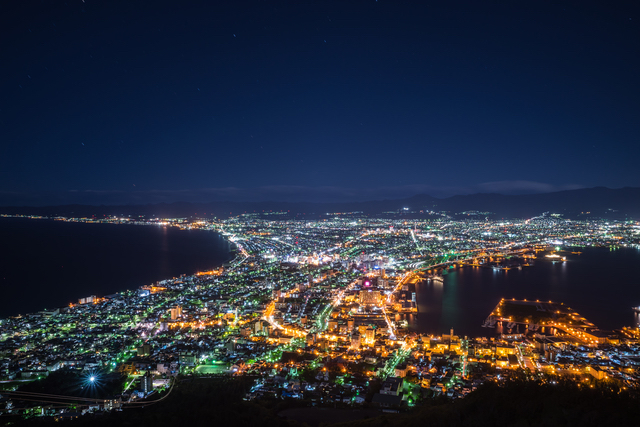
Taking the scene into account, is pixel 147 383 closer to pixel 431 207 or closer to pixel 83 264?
pixel 83 264

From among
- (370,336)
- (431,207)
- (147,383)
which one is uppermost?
(431,207)

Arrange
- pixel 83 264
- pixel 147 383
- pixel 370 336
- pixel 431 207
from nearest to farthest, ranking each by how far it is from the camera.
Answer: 1. pixel 147 383
2. pixel 370 336
3. pixel 83 264
4. pixel 431 207

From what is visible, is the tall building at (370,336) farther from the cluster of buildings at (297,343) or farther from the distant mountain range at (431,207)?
the distant mountain range at (431,207)

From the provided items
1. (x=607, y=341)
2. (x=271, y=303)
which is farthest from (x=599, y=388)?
(x=271, y=303)

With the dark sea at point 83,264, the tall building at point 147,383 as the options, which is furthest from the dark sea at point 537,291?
the dark sea at point 83,264

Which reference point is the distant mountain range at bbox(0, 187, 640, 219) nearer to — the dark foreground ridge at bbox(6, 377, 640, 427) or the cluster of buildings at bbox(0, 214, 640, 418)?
the cluster of buildings at bbox(0, 214, 640, 418)

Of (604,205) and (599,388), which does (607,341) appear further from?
(604,205)

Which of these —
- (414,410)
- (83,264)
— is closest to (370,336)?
(414,410)
